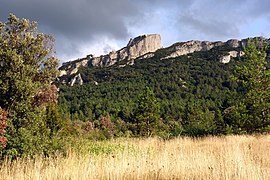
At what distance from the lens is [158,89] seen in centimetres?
10669

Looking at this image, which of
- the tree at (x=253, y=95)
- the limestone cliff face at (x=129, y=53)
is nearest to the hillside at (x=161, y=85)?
the limestone cliff face at (x=129, y=53)

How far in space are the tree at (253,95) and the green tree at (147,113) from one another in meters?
19.9

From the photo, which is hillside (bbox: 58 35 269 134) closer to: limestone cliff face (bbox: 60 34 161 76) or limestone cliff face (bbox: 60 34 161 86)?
limestone cliff face (bbox: 60 34 161 86)

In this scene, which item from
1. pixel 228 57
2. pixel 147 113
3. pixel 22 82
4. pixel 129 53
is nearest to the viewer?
pixel 22 82

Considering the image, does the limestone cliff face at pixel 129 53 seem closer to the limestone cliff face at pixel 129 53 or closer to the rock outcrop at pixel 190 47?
the limestone cliff face at pixel 129 53

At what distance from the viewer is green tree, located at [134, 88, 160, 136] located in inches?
1521

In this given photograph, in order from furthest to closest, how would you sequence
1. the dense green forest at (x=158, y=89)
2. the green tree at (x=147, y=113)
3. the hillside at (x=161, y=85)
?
the hillside at (x=161, y=85) → the dense green forest at (x=158, y=89) → the green tree at (x=147, y=113)

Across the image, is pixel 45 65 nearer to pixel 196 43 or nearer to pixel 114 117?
pixel 114 117

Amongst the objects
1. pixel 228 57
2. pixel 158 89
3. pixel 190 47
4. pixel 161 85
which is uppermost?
pixel 190 47

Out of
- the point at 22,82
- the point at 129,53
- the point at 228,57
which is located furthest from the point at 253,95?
the point at 129,53

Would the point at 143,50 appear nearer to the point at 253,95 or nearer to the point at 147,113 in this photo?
the point at 147,113

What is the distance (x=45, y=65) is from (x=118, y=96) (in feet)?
302

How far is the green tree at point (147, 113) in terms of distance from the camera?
127 ft

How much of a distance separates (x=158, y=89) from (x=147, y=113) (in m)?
68.3
